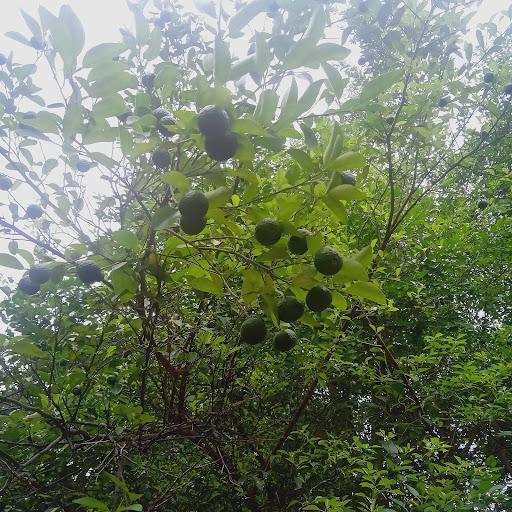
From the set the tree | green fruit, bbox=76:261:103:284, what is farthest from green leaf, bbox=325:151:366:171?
green fruit, bbox=76:261:103:284

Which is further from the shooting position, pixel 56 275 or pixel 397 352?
pixel 397 352

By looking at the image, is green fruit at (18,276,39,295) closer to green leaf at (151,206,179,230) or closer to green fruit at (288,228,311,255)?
green leaf at (151,206,179,230)

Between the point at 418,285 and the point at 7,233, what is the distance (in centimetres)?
295

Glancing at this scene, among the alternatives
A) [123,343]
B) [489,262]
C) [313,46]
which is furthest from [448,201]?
[313,46]

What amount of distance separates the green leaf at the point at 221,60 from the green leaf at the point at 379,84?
1.15 ft

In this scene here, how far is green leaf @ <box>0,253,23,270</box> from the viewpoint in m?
1.40

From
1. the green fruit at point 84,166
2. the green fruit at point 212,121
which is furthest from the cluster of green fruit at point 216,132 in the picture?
the green fruit at point 84,166

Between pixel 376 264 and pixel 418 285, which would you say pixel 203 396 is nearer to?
pixel 376 264

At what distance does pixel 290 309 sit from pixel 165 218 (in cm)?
43

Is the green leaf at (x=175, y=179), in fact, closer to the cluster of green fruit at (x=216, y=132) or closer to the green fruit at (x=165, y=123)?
the cluster of green fruit at (x=216, y=132)

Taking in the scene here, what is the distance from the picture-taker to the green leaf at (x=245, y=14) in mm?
971

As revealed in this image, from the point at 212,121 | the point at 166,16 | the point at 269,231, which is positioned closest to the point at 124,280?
the point at 269,231

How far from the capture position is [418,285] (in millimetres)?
3674

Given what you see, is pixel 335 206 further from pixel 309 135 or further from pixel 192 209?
pixel 192 209
